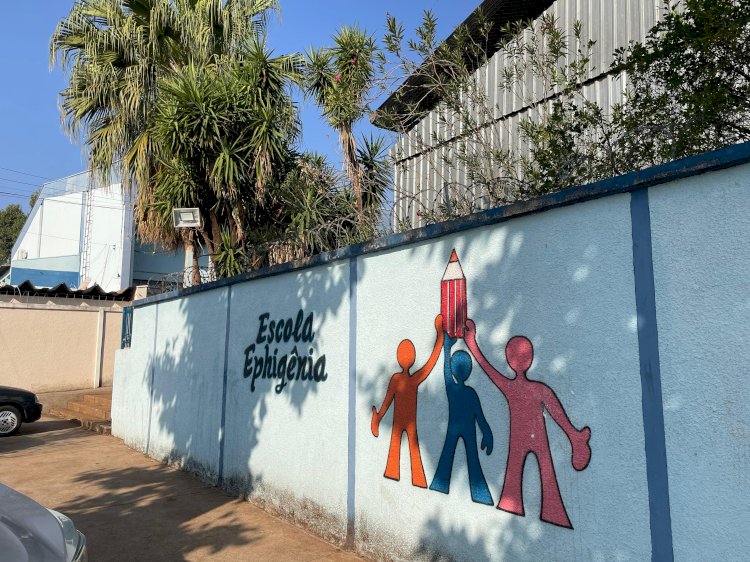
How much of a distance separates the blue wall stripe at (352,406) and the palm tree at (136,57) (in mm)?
6089

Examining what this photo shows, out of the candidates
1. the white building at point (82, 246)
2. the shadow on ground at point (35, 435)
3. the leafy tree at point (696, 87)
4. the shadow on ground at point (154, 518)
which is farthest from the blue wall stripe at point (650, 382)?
the white building at point (82, 246)

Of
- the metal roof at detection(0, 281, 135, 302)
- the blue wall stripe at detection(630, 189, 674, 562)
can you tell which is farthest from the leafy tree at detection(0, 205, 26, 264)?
the blue wall stripe at detection(630, 189, 674, 562)

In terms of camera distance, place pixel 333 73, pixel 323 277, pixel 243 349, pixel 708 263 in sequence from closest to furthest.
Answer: pixel 708 263, pixel 323 277, pixel 243 349, pixel 333 73

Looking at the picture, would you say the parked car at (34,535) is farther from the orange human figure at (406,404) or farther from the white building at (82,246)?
the white building at (82,246)

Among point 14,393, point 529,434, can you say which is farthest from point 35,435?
point 529,434

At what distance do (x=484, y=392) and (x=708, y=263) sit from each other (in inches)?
62.7

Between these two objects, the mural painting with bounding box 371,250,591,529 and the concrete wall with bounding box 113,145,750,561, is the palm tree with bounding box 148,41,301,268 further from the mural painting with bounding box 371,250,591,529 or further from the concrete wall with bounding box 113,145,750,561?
the mural painting with bounding box 371,250,591,529

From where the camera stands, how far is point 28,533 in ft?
10.2

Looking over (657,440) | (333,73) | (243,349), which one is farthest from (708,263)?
(333,73)

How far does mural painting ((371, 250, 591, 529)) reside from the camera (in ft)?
11.1

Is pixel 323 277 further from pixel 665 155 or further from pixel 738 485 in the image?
pixel 738 485

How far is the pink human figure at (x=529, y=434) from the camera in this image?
10.8 ft

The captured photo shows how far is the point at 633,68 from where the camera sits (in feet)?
17.2

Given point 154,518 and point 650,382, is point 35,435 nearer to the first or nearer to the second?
point 154,518
